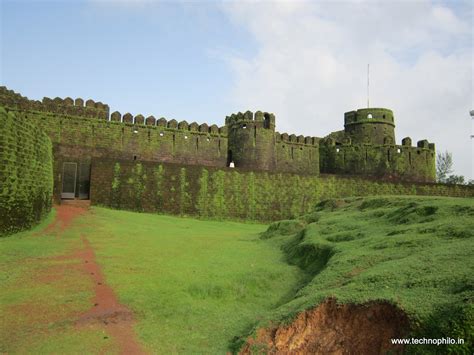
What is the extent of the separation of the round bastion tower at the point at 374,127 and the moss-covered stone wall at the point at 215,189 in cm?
813

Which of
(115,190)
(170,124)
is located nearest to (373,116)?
(170,124)

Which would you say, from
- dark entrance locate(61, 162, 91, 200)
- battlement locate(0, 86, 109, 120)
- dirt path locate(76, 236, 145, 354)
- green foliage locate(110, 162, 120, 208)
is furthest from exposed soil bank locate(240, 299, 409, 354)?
battlement locate(0, 86, 109, 120)

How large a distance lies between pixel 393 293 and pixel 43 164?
10017 millimetres

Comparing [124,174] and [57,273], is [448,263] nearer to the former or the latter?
[57,273]

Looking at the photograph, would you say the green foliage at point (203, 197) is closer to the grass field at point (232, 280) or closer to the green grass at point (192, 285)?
the green grass at point (192, 285)

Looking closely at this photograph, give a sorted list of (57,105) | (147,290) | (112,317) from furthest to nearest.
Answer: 1. (57,105)
2. (147,290)
3. (112,317)

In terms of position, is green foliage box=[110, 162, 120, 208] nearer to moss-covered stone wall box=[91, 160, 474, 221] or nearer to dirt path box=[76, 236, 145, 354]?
moss-covered stone wall box=[91, 160, 474, 221]

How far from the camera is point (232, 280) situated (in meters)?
6.18

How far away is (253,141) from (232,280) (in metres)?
18.9

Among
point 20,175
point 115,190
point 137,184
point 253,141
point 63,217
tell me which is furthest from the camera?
point 253,141

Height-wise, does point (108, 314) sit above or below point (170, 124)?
below

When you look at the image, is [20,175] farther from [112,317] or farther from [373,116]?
[373,116]

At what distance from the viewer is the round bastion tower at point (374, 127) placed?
96.8 feet

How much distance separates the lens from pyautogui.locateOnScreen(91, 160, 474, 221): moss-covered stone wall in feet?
52.0
